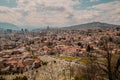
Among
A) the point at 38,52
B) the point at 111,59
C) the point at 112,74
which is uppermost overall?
the point at 111,59

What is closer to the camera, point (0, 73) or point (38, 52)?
point (0, 73)

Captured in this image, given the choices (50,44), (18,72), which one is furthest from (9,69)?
(50,44)

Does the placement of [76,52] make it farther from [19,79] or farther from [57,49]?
[19,79]

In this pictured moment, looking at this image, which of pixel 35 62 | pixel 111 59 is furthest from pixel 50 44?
pixel 111 59

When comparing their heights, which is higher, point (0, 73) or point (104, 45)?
point (104, 45)

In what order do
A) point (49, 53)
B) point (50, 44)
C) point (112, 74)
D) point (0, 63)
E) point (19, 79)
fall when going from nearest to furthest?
point (112, 74)
point (19, 79)
point (0, 63)
point (49, 53)
point (50, 44)

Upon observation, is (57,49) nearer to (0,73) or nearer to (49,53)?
(49,53)

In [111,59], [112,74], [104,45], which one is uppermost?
[104,45]

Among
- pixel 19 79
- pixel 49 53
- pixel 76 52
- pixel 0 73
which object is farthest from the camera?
pixel 49 53

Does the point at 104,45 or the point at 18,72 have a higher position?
the point at 104,45
